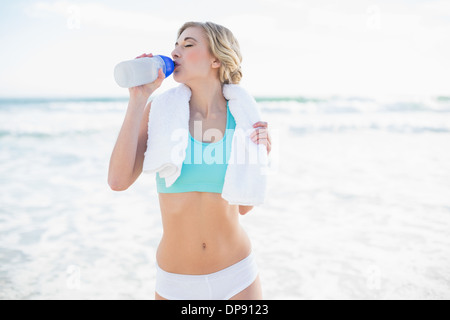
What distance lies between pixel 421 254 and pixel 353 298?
3.63ft

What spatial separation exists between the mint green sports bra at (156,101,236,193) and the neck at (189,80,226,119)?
0.24 metres

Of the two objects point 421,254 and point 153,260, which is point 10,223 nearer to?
point 153,260

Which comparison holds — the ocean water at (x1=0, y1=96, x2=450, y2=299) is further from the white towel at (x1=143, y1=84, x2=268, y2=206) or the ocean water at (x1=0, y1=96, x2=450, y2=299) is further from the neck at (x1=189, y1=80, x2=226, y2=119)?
the neck at (x1=189, y1=80, x2=226, y2=119)

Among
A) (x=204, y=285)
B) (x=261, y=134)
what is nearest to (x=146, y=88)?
(x=261, y=134)

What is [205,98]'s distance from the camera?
1956 mm

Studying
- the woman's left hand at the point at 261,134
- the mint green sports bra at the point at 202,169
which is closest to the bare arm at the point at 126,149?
the mint green sports bra at the point at 202,169

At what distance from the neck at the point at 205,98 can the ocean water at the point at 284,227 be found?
83.2 inches

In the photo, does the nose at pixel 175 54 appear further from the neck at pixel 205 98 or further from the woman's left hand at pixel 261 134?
the woman's left hand at pixel 261 134

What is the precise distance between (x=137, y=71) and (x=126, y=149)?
34cm

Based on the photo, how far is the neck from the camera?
6.35ft

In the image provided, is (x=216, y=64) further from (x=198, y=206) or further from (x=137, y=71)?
(x=198, y=206)
